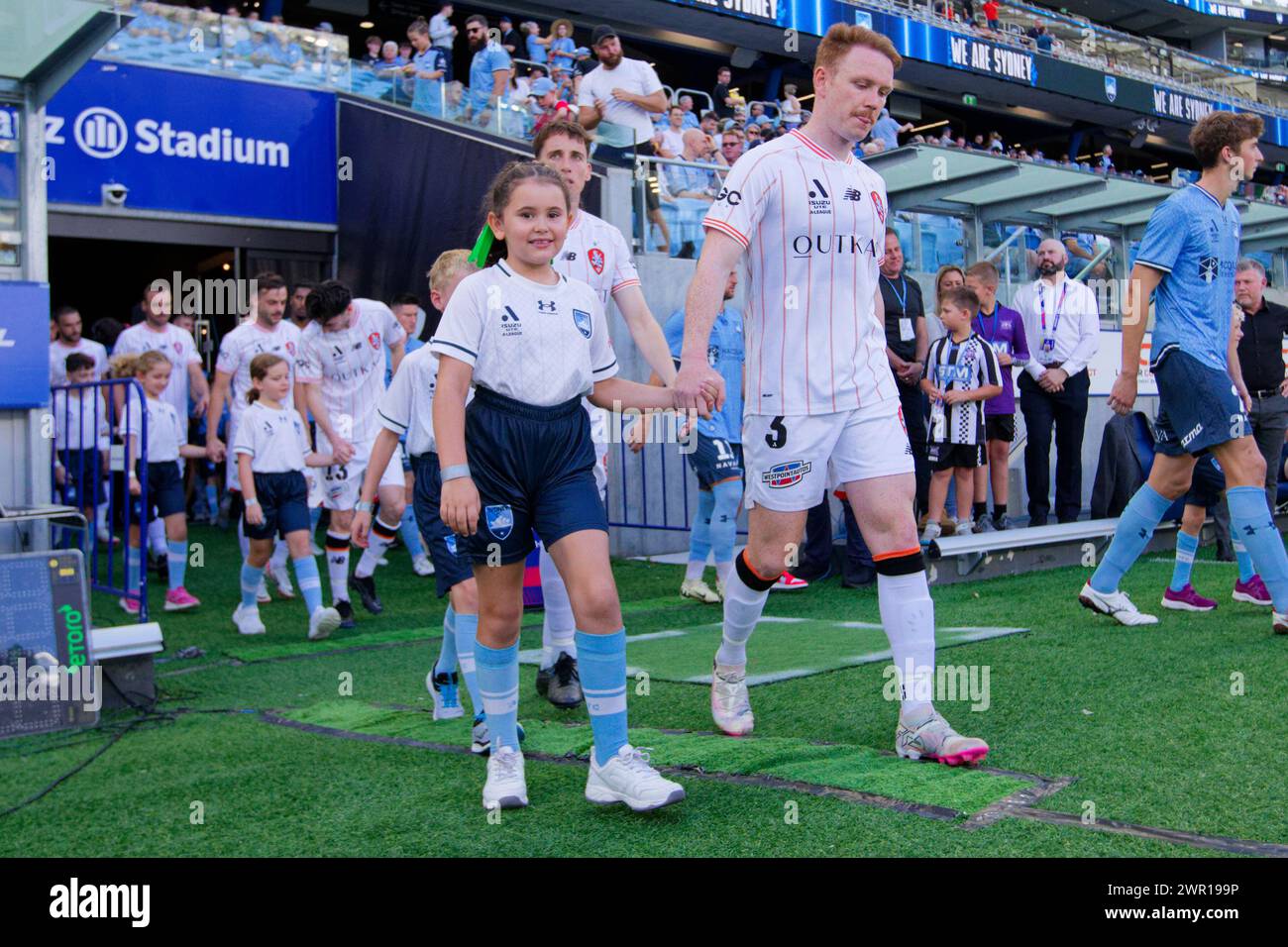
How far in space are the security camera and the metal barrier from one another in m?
3.99

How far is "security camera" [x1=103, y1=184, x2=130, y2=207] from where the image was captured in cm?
1316

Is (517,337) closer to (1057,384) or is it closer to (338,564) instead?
(338,564)

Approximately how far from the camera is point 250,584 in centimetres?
776

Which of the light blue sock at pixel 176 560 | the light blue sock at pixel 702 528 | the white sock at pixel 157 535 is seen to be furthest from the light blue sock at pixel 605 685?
the white sock at pixel 157 535

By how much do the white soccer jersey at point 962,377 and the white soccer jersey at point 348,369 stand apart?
12.5ft

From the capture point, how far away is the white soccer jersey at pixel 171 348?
35.0 feet

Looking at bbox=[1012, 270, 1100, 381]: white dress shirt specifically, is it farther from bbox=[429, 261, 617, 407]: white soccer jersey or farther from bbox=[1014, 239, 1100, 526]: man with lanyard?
bbox=[429, 261, 617, 407]: white soccer jersey

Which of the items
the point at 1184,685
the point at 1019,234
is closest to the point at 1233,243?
the point at 1184,685

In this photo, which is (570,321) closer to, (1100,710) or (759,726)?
(759,726)

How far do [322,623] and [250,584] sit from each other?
67 cm

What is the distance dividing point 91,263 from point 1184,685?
19.9 meters

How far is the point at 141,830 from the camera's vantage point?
359 cm

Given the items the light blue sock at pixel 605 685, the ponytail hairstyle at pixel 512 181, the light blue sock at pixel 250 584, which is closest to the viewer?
the light blue sock at pixel 605 685

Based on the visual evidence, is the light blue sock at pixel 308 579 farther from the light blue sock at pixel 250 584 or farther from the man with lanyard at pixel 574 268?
the man with lanyard at pixel 574 268
